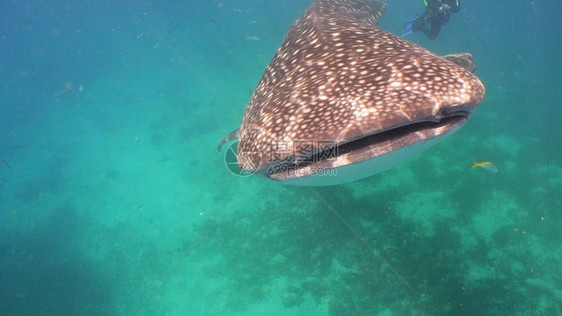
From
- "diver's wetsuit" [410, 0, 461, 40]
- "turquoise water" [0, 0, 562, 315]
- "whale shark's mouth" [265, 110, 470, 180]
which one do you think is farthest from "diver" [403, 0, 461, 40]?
"whale shark's mouth" [265, 110, 470, 180]

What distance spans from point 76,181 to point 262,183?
10596mm

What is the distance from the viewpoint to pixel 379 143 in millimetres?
2705

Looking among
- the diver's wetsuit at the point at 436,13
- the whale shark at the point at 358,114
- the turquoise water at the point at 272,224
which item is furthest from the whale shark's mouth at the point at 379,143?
the diver's wetsuit at the point at 436,13

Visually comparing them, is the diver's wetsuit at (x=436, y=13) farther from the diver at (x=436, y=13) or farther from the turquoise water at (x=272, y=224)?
the turquoise water at (x=272, y=224)

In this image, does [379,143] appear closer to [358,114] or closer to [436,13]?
[358,114]

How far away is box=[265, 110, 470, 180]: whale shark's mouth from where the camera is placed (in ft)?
8.72

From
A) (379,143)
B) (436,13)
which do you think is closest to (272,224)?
(379,143)

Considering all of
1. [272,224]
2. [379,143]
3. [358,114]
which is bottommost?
[272,224]

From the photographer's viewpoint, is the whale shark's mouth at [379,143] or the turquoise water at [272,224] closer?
the whale shark's mouth at [379,143]

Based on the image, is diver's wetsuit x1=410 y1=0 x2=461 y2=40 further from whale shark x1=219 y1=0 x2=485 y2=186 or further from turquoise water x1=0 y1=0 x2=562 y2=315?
whale shark x1=219 y1=0 x2=485 y2=186

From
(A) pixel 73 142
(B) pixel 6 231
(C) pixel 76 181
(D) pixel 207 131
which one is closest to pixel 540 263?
(D) pixel 207 131

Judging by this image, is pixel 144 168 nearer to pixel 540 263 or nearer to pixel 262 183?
pixel 262 183

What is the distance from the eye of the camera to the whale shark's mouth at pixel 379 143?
8.72ft

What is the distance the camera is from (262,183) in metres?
9.83
